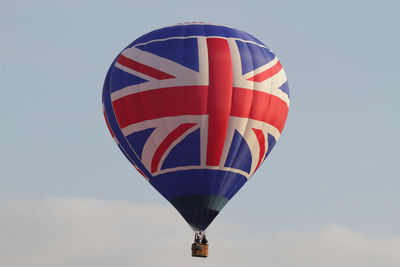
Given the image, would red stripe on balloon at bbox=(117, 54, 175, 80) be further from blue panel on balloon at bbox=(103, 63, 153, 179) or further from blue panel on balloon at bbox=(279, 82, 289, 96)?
blue panel on balloon at bbox=(279, 82, 289, 96)

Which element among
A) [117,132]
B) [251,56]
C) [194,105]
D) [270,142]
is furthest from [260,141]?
[117,132]

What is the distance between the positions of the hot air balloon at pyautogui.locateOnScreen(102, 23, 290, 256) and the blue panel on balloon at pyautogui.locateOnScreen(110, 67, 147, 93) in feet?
0.13

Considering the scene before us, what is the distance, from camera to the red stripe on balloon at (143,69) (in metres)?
67.5

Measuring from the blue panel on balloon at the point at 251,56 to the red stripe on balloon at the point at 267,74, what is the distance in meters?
0.34

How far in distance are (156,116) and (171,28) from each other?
4.04 m

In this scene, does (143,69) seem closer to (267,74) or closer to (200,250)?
(267,74)

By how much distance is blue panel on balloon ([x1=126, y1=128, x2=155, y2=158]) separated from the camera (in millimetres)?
67750

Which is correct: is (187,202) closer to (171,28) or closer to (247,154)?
(247,154)

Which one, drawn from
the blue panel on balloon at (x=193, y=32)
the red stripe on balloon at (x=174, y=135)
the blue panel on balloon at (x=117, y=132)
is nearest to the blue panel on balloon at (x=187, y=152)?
the red stripe on balloon at (x=174, y=135)

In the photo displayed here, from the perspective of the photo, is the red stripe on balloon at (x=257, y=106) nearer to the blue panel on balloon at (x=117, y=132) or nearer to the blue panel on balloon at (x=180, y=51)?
the blue panel on balloon at (x=180, y=51)

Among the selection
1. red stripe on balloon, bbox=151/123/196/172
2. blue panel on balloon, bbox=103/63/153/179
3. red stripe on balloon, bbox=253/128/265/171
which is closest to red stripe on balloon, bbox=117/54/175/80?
blue panel on balloon, bbox=103/63/153/179

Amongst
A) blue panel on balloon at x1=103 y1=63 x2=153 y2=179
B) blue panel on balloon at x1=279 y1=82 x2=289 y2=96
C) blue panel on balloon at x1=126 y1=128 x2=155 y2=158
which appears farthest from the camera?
blue panel on balloon at x1=279 y1=82 x2=289 y2=96

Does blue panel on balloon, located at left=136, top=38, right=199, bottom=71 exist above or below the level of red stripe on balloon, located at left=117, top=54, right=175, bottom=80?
above

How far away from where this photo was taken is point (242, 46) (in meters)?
68.5
